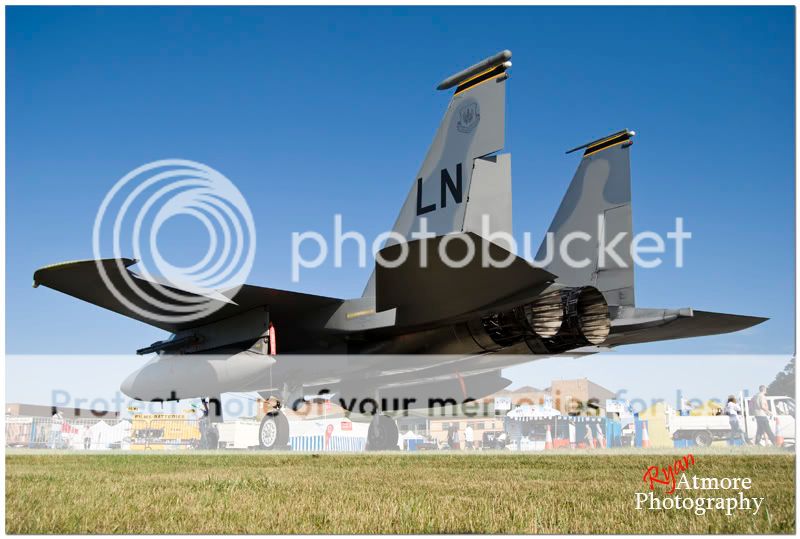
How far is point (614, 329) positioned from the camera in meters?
8.07

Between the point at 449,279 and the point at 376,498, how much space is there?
8.46ft

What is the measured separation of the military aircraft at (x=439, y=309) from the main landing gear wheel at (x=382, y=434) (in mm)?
17

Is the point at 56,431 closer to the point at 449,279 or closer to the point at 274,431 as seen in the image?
the point at 274,431

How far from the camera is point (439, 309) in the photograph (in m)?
7.20

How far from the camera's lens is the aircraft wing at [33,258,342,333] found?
23.1 ft

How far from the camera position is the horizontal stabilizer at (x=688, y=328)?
7.89 metres

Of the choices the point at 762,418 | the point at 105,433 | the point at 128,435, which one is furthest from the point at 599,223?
the point at 105,433

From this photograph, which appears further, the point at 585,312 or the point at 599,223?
the point at 599,223

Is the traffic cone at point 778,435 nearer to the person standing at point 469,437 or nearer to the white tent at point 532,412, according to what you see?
the white tent at point 532,412

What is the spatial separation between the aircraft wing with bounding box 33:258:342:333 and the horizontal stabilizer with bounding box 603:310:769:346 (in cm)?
359

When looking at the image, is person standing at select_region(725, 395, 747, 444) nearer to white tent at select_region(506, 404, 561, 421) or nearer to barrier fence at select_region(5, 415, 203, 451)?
white tent at select_region(506, 404, 561, 421)

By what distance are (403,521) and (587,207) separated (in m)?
6.97

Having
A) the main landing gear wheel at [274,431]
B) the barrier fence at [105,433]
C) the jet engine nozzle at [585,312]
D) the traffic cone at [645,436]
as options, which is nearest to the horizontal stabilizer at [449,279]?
the jet engine nozzle at [585,312]
